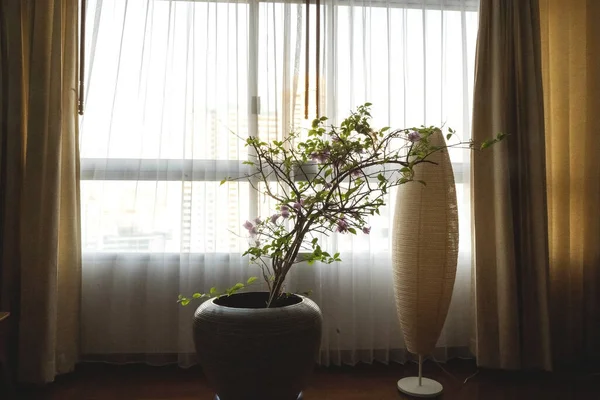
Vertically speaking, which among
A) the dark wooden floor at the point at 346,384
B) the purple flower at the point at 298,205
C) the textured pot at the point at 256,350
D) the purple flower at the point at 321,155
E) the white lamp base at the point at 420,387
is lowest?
the dark wooden floor at the point at 346,384

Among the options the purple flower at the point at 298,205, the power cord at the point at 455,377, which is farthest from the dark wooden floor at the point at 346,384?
the purple flower at the point at 298,205

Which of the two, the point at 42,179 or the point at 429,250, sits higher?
the point at 42,179

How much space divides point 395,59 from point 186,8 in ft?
3.42

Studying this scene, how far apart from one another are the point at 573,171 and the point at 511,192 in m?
0.40

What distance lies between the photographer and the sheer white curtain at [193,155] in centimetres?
227

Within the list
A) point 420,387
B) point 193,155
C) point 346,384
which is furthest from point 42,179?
point 420,387

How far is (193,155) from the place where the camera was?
2281 millimetres

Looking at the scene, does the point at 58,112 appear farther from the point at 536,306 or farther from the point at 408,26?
the point at 536,306

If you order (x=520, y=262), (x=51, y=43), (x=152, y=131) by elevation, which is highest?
(x=51, y=43)

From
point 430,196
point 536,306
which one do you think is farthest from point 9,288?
point 536,306

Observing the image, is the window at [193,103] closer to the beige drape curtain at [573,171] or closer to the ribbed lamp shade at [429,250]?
the ribbed lamp shade at [429,250]

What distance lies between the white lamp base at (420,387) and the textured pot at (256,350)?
27.1 inches

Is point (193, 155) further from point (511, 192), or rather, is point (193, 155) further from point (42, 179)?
point (511, 192)

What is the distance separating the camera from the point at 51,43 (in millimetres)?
2107
